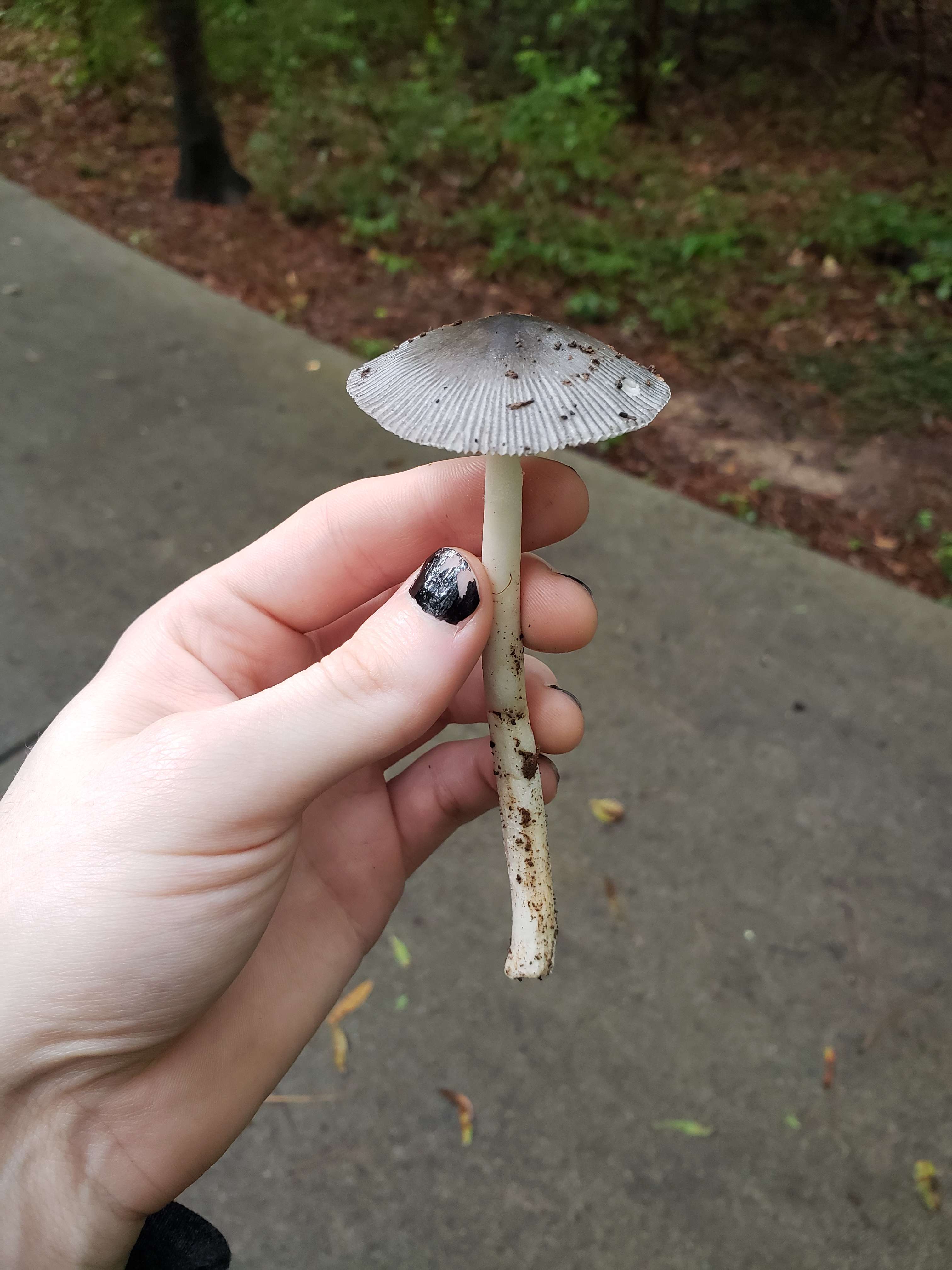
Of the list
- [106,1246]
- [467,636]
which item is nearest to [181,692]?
[467,636]

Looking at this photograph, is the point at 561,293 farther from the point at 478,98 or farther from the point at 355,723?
the point at 355,723

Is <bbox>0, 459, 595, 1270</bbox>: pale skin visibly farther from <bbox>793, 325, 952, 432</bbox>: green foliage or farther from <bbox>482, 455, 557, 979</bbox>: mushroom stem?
<bbox>793, 325, 952, 432</bbox>: green foliage

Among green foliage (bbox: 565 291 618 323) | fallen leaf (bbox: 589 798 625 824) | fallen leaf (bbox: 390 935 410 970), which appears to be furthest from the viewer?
green foliage (bbox: 565 291 618 323)

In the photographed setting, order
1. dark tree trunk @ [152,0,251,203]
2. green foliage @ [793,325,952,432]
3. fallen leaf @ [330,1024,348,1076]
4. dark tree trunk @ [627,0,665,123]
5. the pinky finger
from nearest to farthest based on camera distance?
1. the pinky finger
2. fallen leaf @ [330,1024,348,1076]
3. green foliage @ [793,325,952,432]
4. dark tree trunk @ [152,0,251,203]
5. dark tree trunk @ [627,0,665,123]

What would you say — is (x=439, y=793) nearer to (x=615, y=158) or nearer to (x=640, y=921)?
(x=640, y=921)

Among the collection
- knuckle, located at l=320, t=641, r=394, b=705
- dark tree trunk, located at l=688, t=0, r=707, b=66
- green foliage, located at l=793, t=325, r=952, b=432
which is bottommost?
green foliage, located at l=793, t=325, r=952, b=432

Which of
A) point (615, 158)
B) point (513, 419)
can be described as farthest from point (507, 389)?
point (615, 158)

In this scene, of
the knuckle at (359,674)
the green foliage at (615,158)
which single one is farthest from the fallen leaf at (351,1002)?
the green foliage at (615,158)

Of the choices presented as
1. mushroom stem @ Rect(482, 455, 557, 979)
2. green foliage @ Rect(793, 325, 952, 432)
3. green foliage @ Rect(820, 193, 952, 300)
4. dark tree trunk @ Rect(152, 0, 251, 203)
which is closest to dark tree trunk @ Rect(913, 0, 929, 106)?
green foliage @ Rect(820, 193, 952, 300)

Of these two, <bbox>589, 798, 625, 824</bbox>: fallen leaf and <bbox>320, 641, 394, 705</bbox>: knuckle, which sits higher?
<bbox>320, 641, 394, 705</bbox>: knuckle
